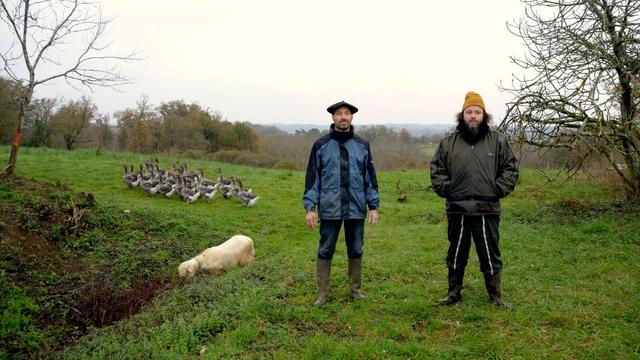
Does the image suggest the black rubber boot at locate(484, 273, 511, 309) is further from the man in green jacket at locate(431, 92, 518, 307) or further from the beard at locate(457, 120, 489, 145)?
the beard at locate(457, 120, 489, 145)

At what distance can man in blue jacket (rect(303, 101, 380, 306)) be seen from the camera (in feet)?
17.6

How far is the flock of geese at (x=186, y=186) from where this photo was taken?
44.9 ft

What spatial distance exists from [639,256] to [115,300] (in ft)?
26.5

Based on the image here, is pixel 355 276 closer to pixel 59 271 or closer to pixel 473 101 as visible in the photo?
pixel 473 101

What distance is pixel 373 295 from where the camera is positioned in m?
5.88

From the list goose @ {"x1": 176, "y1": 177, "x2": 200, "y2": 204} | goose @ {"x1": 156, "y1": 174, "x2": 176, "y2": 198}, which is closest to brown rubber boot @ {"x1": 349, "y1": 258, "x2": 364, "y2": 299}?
goose @ {"x1": 176, "y1": 177, "x2": 200, "y2": 204}

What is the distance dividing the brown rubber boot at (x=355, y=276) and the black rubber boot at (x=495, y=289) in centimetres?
147

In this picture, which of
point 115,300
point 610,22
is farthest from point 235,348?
point 610,22

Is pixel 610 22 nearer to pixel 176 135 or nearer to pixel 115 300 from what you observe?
pixel 115 300

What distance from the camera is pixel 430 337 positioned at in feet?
15.4

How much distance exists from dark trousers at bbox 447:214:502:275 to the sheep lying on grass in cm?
427

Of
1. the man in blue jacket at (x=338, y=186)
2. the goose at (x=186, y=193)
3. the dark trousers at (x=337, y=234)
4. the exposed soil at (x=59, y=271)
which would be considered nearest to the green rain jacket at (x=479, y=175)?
the man in blue jacket at (x=338, y=186)

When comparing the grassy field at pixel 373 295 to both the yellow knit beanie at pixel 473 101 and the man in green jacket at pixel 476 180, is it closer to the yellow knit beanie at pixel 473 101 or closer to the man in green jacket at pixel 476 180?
the man in green jacket at pixel 476 180

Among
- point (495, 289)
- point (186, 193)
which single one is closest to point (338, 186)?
point (495, 289)
